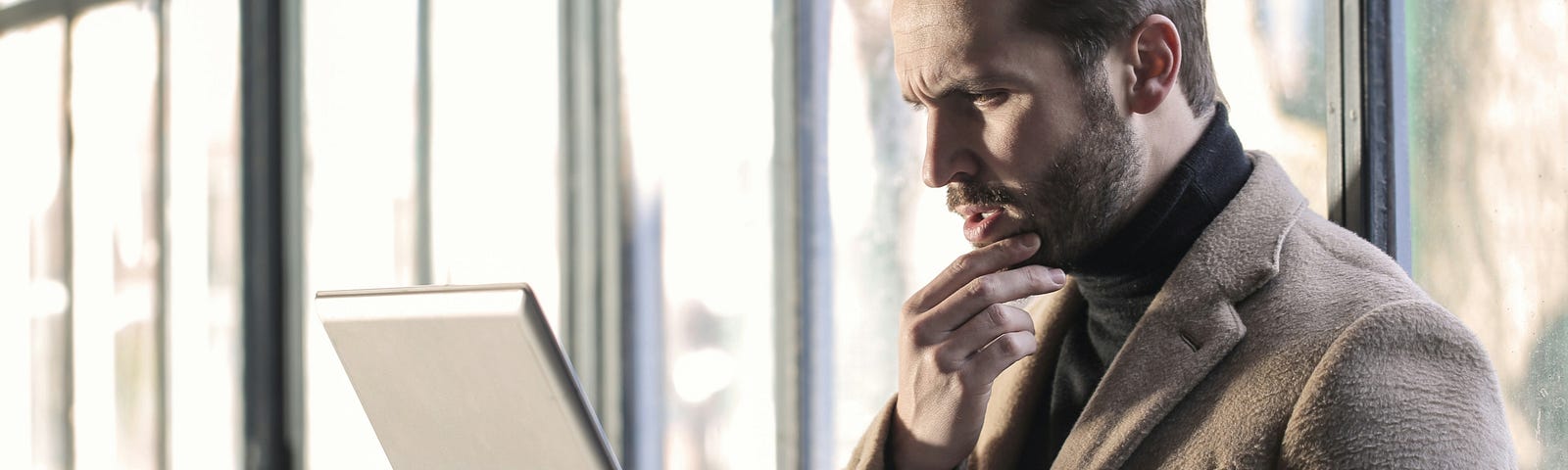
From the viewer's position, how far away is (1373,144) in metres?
1.61

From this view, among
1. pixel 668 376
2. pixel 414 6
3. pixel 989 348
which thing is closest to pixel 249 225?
pixel 414 6

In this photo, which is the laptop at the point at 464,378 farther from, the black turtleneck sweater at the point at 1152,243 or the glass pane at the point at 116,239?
the glass pane at the point at 116,239

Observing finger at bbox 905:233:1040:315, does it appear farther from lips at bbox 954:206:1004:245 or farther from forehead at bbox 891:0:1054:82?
forehead at bbox 891:0:1054:82

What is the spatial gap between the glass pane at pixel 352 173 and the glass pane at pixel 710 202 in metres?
0.87

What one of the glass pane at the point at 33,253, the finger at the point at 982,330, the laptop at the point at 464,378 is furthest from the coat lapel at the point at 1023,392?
the glass pane at the point at 33,253

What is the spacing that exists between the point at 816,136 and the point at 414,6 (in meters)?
1.32

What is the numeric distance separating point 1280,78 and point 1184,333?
70 centimetres

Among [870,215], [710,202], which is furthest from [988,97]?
[710,202]

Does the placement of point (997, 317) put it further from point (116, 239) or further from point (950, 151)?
point (116, 239)

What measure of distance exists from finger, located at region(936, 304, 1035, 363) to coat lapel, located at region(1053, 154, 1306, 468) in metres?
0.10

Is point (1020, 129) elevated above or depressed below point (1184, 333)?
above

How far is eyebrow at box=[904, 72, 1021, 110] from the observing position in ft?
4.16

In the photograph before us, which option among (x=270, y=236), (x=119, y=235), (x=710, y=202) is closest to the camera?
(x=710, y=202)

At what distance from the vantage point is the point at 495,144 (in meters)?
3.10
